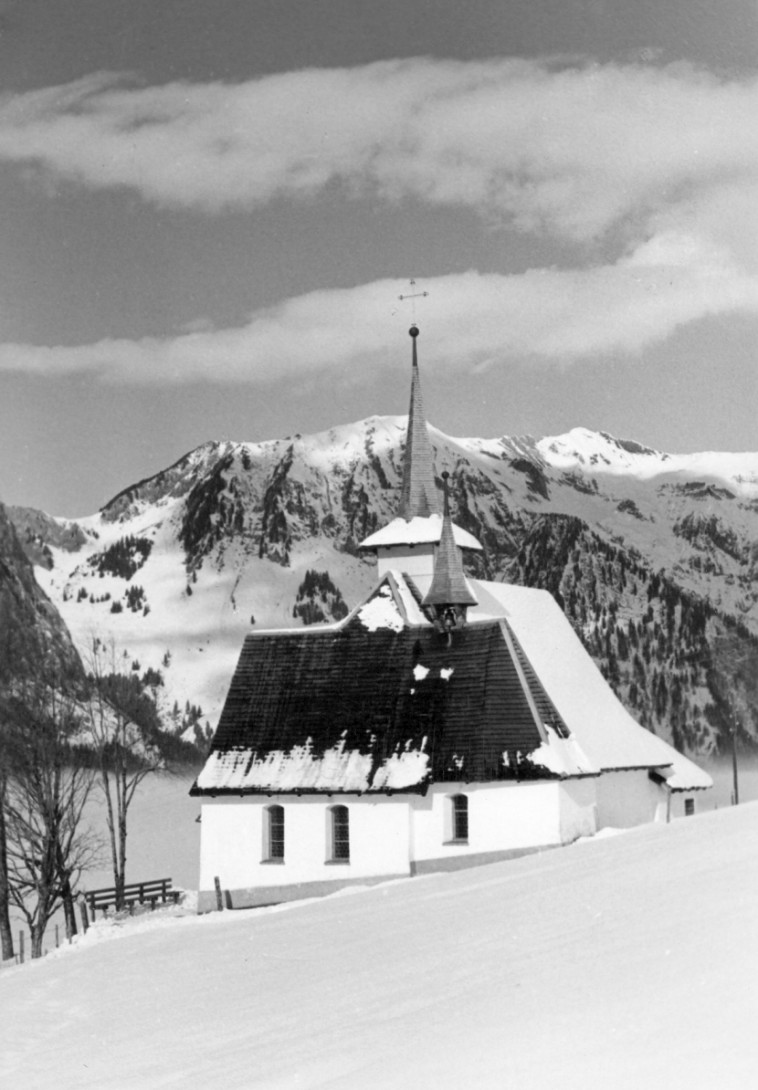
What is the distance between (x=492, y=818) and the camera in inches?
1102

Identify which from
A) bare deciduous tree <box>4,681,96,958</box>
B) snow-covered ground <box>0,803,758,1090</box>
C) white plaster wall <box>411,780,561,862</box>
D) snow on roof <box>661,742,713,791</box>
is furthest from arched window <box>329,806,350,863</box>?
snow-covered ground <box>0,803,758,1090</box>

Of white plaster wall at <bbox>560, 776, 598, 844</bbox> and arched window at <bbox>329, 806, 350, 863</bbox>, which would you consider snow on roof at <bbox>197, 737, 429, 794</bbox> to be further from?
white plaster wall at <bbox>560, 776, 598, 844</bbox>

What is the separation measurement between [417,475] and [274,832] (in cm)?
1207

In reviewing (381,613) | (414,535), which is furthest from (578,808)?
(414,535)

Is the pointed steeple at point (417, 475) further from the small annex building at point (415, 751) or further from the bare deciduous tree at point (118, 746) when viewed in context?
the bare deciduous tree at point (118, 746)

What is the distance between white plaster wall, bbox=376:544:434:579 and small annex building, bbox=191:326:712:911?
1.92 meters

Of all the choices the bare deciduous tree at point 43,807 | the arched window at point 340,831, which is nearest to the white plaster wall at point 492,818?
the arched window at point 340,831

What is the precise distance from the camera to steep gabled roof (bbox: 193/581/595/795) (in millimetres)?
28625

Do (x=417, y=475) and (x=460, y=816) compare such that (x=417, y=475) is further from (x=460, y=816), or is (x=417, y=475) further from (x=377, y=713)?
(x=460, y=816)

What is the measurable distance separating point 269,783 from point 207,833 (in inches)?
80.3

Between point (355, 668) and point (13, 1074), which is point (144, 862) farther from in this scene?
point (13, 1074)

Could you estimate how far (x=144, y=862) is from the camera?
171ft

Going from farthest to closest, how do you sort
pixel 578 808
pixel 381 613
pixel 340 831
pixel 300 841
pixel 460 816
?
1. pixel 381 613
2. pixel 340 831
3. pixel 300 841
4. pixel 460 816
5. pixel 578 808

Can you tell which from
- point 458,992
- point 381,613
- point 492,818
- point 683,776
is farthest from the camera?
point 683,776
